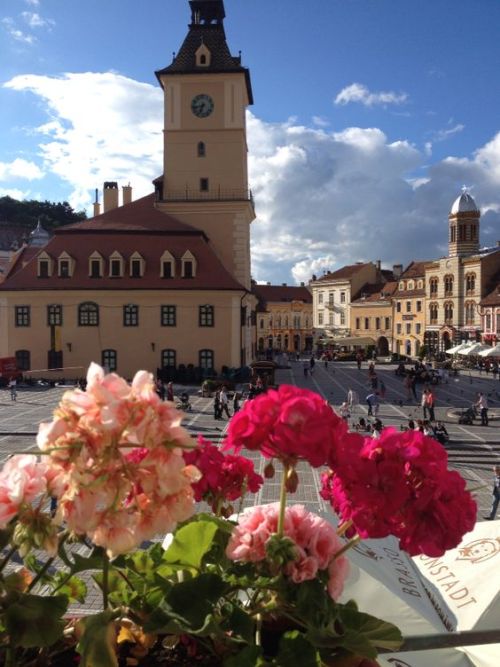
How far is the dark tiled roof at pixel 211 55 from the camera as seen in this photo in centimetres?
4516

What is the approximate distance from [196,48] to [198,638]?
164ft

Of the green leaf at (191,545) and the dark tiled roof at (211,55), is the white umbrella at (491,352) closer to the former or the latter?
the dark tiled roof at (211,55)

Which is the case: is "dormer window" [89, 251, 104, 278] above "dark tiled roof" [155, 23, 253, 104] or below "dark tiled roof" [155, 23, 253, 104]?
below

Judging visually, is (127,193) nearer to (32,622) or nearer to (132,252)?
(132,252)

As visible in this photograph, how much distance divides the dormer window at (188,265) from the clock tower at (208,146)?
508cm

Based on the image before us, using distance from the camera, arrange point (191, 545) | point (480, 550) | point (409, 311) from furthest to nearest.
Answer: point (409, 311) < point (480, 550) < point (191, 545)

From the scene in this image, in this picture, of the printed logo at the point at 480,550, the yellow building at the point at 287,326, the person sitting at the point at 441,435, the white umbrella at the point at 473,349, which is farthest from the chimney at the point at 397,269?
the printed logo at the point at 480,550

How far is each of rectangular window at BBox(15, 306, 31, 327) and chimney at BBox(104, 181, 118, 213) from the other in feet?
45.4

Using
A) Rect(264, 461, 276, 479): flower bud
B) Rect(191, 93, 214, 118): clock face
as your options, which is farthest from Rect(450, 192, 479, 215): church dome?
Rect(264, 461, 276, 479): flower bud

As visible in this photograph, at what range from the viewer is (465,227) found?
7131 cm

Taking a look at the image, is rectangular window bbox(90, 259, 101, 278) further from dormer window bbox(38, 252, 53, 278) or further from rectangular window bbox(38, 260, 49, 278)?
rectangular window bbox(38, 260, 49, 278)

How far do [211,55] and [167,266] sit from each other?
57.9 ft

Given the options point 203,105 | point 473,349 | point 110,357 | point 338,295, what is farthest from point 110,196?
point 338,295

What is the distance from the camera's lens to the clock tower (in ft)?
148
